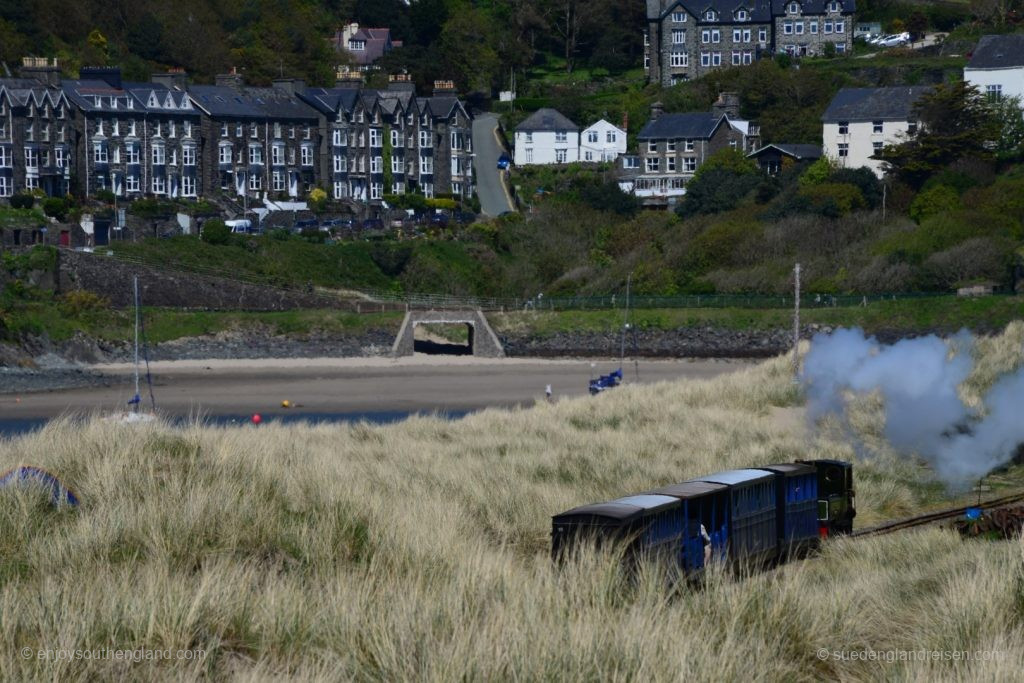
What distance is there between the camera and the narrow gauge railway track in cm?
2022

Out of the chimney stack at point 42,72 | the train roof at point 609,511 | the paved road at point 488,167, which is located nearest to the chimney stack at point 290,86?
the paved road at point 488,167

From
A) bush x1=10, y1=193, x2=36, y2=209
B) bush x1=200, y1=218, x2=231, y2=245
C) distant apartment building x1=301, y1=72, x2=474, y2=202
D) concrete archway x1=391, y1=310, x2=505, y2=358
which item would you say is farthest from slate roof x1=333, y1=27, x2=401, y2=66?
concrete archway x1=391, y1=310, x2=505, y2=358

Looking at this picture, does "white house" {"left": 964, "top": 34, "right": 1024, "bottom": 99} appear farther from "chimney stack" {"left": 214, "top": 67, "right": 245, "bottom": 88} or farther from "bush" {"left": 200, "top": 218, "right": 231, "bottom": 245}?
"chimney stack" {"left": 214, "top": 67, "right": 245, "bottom": 88}

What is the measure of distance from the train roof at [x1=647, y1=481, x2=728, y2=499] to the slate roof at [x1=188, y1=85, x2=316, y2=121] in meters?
74.0

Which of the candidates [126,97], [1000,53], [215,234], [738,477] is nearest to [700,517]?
[738,477]

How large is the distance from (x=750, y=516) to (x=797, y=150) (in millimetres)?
74963

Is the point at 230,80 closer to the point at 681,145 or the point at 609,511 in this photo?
the point at 681,145

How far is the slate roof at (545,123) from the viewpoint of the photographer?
99125mm

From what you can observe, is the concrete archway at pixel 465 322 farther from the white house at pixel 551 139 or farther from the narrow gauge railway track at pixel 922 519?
the narrow gauge railway track at pixel 922 519

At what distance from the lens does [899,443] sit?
2809 cm

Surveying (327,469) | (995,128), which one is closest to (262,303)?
(995,128)

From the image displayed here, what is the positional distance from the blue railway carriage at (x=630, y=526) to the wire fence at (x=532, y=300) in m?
54.5

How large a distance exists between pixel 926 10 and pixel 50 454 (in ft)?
352

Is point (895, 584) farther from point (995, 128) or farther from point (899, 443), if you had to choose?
point (995, 128)
